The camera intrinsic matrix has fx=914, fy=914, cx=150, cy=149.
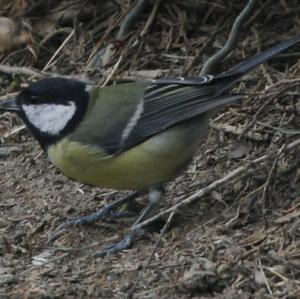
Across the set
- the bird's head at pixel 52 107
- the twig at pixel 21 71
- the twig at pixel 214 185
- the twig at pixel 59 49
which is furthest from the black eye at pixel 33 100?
the twig at pixel 59 49

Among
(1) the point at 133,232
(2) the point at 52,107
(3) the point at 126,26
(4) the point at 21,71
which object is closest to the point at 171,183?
(1) the point at 133,232

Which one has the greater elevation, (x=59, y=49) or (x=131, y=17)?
(x=131, y=17)

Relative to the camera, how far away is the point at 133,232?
3.85 m

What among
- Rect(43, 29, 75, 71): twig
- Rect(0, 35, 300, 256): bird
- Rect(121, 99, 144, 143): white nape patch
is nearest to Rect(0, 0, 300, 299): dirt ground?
Rect(43, 29, 75, 71): twig

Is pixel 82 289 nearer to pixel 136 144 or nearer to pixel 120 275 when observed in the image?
pixel 120 275

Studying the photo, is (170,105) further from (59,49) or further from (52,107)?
(59,49)

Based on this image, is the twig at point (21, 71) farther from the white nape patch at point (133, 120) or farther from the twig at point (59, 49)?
the white nape patch at point (133, 120)

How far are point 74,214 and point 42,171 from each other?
559 mm

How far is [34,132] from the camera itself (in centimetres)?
412

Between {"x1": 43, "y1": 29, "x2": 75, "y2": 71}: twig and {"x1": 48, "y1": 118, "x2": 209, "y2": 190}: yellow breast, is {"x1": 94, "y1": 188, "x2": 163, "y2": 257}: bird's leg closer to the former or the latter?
{"x1": 48, "y1": 118, "x2": 209, "y2": 190}: yellow breast

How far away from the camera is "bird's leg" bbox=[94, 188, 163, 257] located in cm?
382

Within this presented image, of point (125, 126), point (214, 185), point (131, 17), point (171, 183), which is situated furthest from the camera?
point (131, 17)

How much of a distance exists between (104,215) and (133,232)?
322 millimetres

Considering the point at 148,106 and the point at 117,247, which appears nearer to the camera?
the point at 117,247
